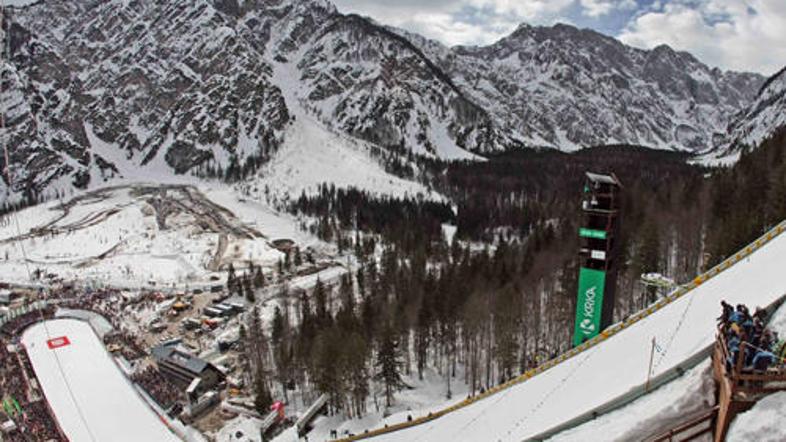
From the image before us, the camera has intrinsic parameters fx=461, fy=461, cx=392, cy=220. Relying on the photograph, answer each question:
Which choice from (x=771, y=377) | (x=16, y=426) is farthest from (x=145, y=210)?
(x=771, y=377)

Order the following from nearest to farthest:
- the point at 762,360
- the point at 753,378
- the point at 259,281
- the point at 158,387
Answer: the point at 753,378
the point at 762,360
the point at 158,387
the point at 259,281

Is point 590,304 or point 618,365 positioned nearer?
point 618,365

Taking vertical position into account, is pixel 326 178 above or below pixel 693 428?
below

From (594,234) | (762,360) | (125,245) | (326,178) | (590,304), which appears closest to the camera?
(762,360)

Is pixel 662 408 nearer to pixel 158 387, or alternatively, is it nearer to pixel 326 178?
pixel 158 387

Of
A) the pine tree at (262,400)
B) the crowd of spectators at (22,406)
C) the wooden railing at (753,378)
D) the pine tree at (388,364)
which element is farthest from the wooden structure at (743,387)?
the crowd of spectators at (22,406)

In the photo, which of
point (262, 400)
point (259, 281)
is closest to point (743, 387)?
point (262, 400)

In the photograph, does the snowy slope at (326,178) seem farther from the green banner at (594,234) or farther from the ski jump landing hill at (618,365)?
the ski jump landing hill at (618,365)
